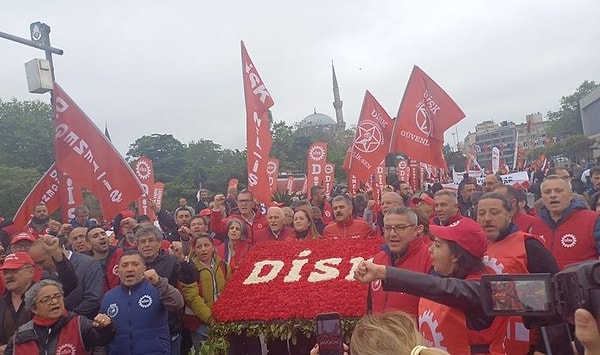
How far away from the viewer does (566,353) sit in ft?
11.0

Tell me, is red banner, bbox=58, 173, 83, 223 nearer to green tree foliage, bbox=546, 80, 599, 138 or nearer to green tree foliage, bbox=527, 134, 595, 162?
green tree foliage, bbox=527, 134, 595, 162

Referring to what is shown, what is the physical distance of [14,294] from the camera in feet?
14.6

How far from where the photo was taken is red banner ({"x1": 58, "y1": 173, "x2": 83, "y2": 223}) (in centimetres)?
721

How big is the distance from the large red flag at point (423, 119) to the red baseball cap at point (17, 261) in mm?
6132

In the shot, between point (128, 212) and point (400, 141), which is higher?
point (400, 141)

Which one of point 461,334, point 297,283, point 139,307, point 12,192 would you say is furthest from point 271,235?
point 12,192

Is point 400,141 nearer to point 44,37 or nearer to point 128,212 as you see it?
point 128,212

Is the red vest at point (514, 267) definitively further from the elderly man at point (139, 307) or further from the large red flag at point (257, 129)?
the large red flag at point (257, 129)

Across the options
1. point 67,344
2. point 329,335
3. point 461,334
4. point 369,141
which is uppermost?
point 369,141

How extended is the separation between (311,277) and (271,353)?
89 cm

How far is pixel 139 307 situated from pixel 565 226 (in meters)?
3.45

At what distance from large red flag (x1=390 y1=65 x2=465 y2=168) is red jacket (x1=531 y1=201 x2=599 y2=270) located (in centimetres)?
461

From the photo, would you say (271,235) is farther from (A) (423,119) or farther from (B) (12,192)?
(B) (12,192)

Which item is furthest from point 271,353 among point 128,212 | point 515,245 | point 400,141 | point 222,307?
point 400,141
